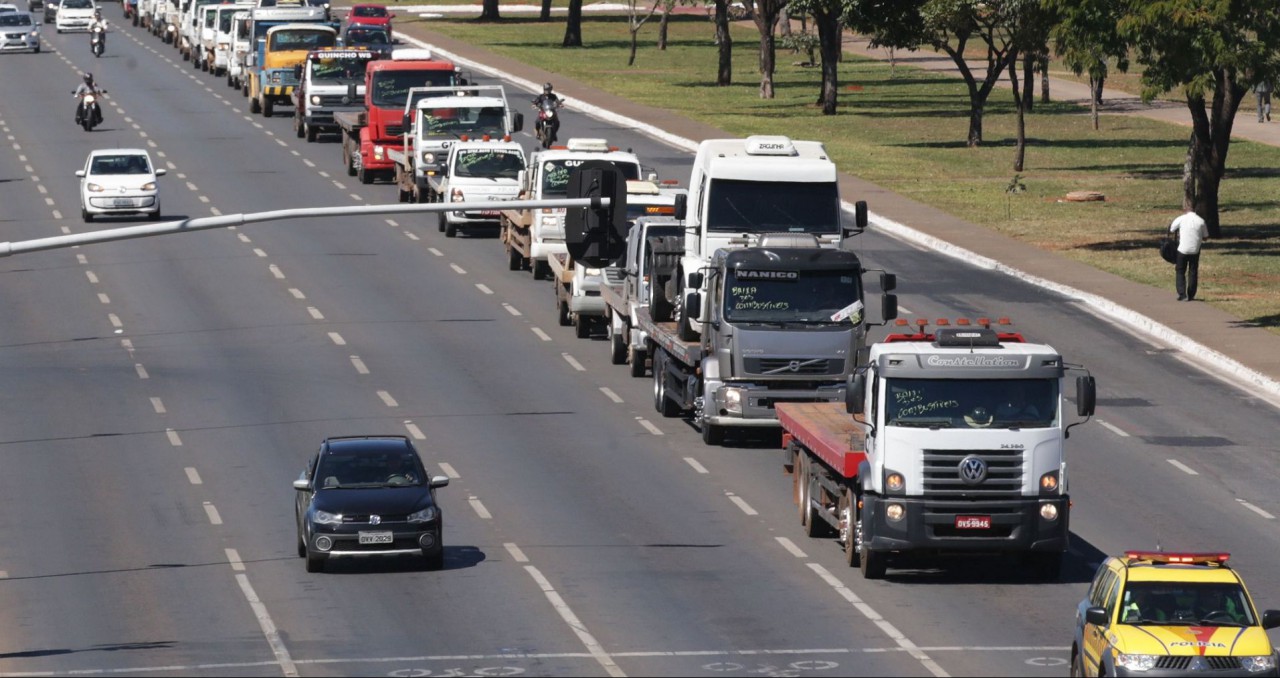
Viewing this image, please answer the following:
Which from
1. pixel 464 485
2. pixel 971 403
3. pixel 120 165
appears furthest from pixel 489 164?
pixel 971 403

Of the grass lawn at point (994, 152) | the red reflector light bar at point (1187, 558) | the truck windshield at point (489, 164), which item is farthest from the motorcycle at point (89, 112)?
the red reflector light bar at point (1187, 558)

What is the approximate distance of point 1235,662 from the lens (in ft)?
62.1

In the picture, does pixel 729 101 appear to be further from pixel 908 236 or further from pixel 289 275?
pixel 289 275

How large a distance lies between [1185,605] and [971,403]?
6.19m

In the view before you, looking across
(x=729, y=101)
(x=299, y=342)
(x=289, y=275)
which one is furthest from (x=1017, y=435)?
(x=729, y=101)

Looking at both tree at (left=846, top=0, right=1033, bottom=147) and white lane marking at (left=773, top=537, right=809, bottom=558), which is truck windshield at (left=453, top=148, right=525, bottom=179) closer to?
tree at (left=846, top=0, right=1033, bottom=147)

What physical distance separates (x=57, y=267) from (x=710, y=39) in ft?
Result: 228

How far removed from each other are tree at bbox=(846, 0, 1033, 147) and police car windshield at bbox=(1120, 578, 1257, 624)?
47127 mm

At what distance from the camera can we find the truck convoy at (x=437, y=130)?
5747 cm

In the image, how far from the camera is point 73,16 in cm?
11500

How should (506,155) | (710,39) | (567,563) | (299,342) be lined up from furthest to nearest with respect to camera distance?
(710,39), (506,155), (299,342), (567,563)

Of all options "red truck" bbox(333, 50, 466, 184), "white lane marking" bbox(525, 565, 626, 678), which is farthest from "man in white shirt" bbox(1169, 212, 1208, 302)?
"red truck" bbox(333, 50, 466, 184)

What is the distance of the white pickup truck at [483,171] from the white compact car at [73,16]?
6559 cm

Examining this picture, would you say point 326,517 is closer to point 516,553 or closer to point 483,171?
point 516,553
